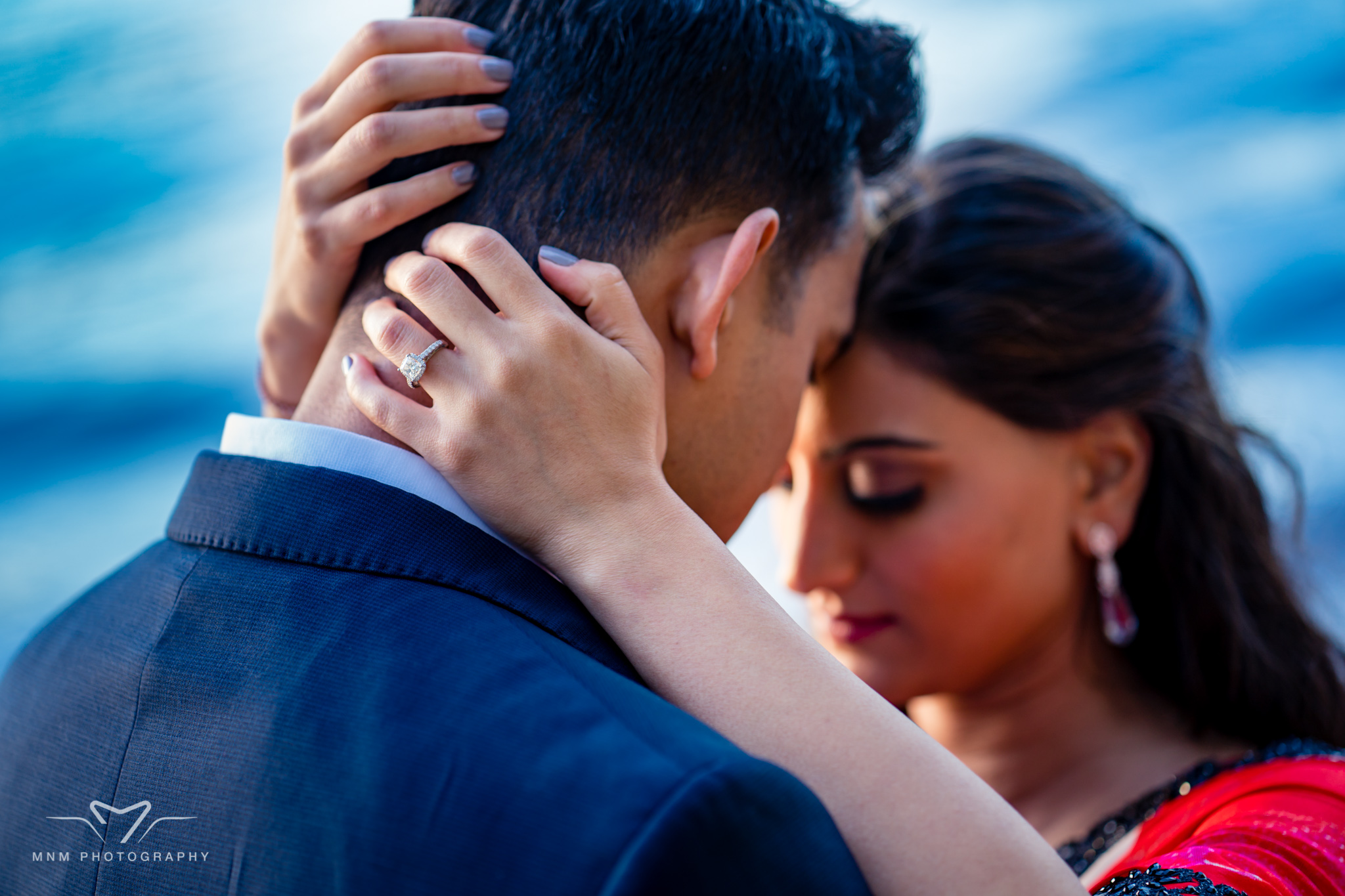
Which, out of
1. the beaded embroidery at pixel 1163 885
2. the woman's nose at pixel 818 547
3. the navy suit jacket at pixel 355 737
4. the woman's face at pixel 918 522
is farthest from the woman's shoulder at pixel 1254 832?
the navy suit jacket at pixel 355 737

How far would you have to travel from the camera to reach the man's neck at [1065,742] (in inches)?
70.2

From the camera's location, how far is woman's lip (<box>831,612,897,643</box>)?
1.85 m

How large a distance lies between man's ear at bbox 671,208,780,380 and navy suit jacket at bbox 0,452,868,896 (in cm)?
35

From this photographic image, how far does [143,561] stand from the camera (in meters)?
1.00

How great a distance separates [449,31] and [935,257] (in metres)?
1.10

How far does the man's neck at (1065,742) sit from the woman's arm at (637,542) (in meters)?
1.09

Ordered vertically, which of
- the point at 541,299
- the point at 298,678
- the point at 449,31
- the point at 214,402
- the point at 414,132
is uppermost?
the point at 449,31

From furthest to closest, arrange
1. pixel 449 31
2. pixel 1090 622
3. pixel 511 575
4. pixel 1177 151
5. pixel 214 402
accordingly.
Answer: pixel 1177 151, pixel 214 402, pixel 1090 622, pixel 449 31, pixel 511 575

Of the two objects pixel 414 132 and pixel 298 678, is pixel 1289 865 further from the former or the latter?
pixel 414 132

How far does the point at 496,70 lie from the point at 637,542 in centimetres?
57

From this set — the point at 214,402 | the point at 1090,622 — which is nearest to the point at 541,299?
the point at 1090,622

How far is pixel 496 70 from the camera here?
3.55ft

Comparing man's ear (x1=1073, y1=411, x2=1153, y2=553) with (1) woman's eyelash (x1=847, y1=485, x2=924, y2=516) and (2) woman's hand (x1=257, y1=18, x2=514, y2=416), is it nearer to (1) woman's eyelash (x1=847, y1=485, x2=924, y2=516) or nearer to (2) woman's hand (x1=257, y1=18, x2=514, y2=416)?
(1) woman's eyelash (x1=847, y1=485, x2=924, y2=516)

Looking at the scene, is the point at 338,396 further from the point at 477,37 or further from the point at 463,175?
the point at 477,37
